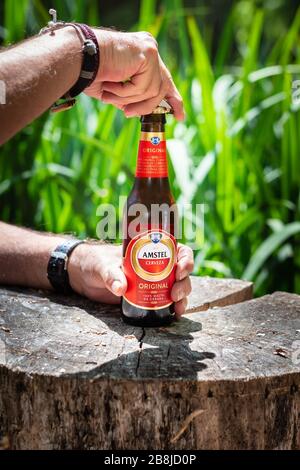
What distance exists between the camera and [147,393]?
1044 mm

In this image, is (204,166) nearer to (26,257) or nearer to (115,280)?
(26,257)

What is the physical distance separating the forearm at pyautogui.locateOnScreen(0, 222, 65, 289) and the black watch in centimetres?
2

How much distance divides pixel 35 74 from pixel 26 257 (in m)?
0.50

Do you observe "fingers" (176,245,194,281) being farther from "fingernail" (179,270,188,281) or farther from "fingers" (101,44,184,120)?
"fingers" (101,44,184,120)

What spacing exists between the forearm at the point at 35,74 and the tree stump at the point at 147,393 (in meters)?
0.38

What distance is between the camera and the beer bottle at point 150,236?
1226 mm

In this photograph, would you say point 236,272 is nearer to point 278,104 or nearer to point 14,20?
point 278,104

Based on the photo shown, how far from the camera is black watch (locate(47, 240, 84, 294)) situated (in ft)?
4.76

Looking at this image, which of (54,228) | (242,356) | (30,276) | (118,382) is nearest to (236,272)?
(54,228)

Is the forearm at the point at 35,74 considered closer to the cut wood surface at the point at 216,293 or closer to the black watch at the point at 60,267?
the black watch at the point at 60,267

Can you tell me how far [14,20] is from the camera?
238 cm

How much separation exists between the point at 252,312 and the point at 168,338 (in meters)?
0.24

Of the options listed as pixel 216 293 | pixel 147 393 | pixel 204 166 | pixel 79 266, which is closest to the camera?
pixel 147 393

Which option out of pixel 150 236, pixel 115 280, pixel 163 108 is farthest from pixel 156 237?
pixel 163 108
